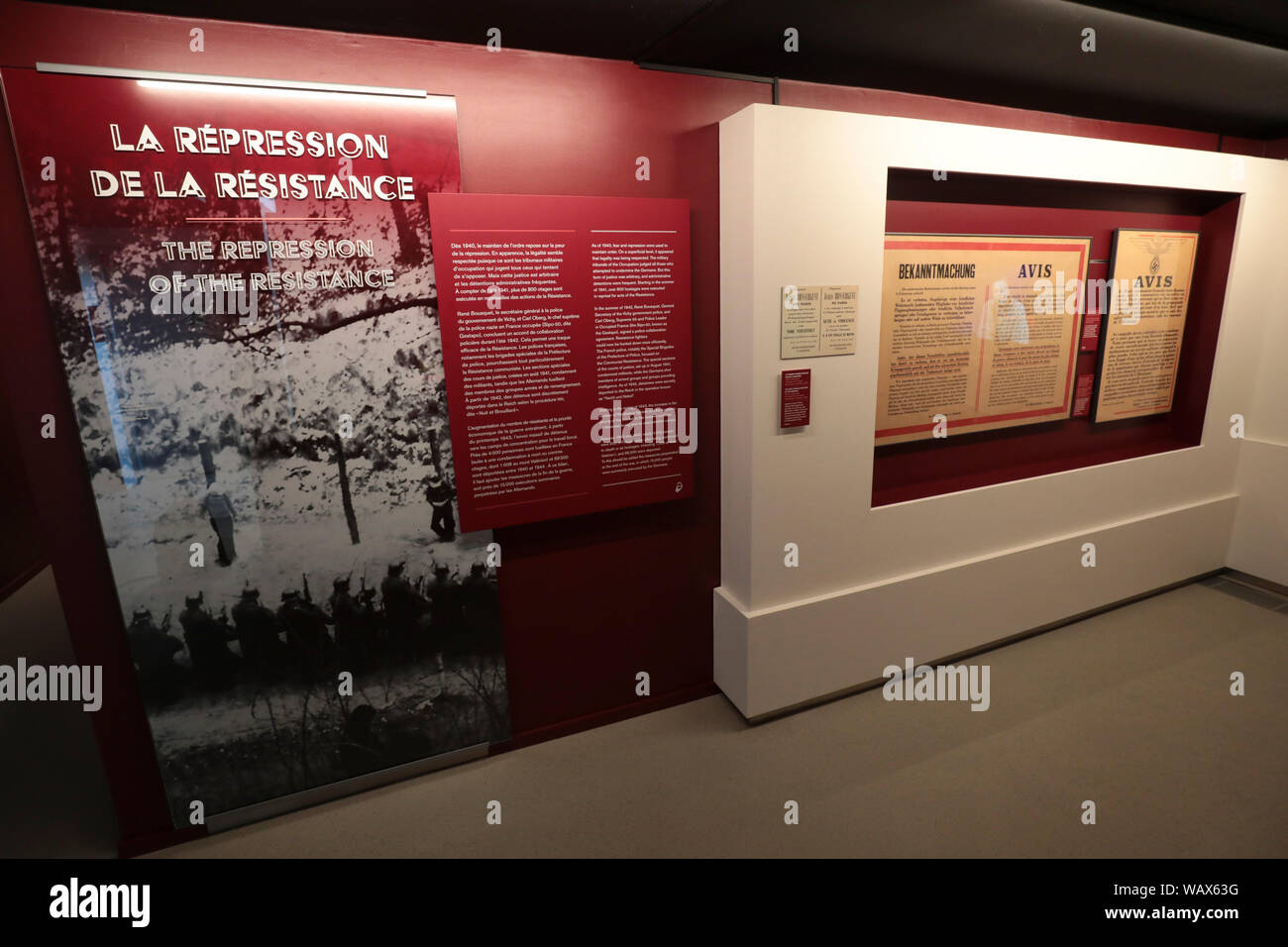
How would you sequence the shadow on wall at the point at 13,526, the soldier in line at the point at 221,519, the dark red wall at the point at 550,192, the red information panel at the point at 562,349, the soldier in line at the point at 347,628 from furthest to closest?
the shadow on wall at the point at 13,526 < the soldier in line at the point at 347,628 < the red information panel at the point at 562,349 < the soldier in line at the point at 221,519 < the dark red wall at the point at 550,192

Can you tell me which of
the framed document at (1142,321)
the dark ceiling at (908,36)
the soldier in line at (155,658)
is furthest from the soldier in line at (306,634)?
the framed document at (1142,321)

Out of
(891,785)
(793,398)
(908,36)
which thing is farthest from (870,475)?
(908,36)

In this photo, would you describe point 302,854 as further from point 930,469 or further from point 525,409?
point 930,469

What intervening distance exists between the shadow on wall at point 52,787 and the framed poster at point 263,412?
0.42 meters

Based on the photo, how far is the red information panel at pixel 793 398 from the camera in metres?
2.47

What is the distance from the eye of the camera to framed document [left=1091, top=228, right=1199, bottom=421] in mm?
3506

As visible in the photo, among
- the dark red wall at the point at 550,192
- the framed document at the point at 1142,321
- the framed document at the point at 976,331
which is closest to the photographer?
the dark red wall at the point at 550,192

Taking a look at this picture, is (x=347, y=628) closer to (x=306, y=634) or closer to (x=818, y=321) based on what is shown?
(x=306, y=634)

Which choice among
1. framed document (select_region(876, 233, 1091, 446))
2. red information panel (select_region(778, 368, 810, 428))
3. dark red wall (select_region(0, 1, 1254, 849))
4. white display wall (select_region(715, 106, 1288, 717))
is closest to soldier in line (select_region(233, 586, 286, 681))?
dark red wall (select_region(0, 1, 1254, 849))

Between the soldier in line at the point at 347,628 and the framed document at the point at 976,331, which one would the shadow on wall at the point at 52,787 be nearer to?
the soldier in line at the point at 347,628

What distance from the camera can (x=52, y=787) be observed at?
99.3 inches

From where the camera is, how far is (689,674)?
297cm
